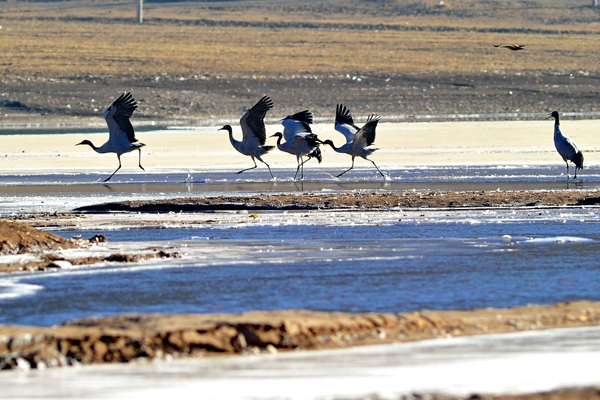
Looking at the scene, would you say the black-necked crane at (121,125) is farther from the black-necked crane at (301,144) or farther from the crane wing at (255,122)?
the black-necked crane at (301,144)

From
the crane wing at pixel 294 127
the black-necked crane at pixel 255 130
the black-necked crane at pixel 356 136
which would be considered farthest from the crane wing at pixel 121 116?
the black-necked crane at pixel 356 136

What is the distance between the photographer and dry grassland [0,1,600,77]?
49.1 m

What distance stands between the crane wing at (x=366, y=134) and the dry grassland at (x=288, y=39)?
87.6 feet

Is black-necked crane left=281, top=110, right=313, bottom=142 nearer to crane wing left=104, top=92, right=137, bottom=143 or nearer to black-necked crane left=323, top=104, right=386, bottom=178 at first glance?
black-necked crane left=323, top=104, right=386, bottom=178

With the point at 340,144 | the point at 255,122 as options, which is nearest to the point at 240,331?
the point at 255,122

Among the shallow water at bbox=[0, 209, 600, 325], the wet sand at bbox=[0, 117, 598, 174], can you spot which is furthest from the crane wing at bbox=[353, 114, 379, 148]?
the shallow water at bbox=[0, 209, 600, 325]

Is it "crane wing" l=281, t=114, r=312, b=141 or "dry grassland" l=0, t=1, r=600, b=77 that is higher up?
"dry grassland" l=0, t=1, r=600, b=77

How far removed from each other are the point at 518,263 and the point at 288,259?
2191mm

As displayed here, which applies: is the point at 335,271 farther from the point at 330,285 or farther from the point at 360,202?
the point at 360,202

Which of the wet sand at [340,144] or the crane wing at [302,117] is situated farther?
the wet sand at [340,144]

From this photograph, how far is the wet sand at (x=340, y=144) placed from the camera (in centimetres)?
2467

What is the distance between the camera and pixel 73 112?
38812 mm

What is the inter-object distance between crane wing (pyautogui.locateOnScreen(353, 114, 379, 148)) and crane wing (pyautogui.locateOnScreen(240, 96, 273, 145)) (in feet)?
5.41

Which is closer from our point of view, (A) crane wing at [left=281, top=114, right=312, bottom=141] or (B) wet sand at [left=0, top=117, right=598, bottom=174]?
(A) crane wing at [left=281, top=114, right=312, bottom=141]
